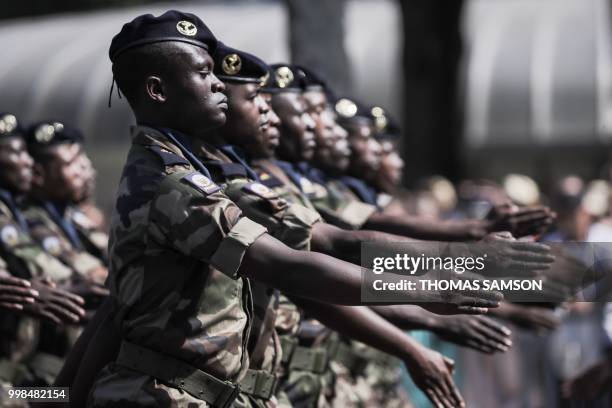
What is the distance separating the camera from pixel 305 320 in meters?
6.73

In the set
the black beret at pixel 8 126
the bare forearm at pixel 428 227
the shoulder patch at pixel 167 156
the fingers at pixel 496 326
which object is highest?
the black beret at pixel 8 126

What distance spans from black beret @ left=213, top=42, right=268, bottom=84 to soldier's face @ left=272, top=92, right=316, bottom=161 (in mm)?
1084

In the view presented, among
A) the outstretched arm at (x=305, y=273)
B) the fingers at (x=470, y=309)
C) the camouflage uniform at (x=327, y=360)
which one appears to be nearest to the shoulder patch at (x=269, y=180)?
the camouflage uniform at (x=327, y=360)

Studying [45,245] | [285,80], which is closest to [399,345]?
[285,80]

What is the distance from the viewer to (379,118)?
8.54 meters

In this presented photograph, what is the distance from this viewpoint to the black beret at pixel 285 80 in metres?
6.42

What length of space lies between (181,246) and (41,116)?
22.9 metres

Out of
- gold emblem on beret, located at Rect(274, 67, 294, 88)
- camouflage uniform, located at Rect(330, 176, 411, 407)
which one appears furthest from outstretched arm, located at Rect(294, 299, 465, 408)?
camouflage uniform, located at Rect(330, 176, 411, 407)

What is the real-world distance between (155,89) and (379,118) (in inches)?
163

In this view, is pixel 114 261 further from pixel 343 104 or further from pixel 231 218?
pixel 343 104

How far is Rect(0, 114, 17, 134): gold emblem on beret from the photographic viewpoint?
281 inches

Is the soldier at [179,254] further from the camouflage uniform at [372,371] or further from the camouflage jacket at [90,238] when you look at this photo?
the camouflage jacket at [90,238]

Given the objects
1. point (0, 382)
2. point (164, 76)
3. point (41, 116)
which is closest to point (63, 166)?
point (0, 382)

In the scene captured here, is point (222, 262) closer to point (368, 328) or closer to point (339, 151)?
point (368, 328)
